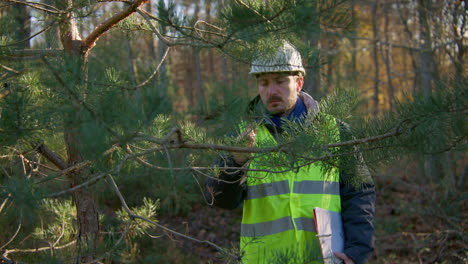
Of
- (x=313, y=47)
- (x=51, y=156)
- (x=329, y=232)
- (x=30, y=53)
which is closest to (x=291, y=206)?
(x=329, y=232)

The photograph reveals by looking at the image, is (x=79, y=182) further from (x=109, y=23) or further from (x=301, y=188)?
(x=301, y=188)

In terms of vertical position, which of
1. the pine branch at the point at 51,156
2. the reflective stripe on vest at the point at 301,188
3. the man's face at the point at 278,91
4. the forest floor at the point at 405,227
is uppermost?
the man's face at the point at 278,91

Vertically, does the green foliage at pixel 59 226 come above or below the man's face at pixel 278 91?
below

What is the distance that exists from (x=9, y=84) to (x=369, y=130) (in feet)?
4.95

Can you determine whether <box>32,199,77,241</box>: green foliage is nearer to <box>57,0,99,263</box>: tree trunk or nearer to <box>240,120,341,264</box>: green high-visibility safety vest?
<box>57,0,99,263</box>: tree trunk

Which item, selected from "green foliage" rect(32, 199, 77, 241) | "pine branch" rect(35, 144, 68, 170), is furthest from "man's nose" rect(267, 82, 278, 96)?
"green foliage" rect(32, 199, 77, 241)

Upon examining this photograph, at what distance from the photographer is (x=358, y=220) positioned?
2.41m

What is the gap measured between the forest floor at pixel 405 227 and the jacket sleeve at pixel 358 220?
1.67 metres

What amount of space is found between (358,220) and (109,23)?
173 centimetres

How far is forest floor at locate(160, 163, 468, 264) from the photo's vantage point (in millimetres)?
5238

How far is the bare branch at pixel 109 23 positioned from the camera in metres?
1.94

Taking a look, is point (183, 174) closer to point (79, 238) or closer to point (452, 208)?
point (79, 238)

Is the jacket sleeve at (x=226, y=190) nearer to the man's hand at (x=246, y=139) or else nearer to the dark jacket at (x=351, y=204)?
the dark jacket at (x=351, y=204)

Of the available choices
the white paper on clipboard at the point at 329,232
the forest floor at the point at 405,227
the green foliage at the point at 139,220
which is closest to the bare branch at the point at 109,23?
the green foliage at the point at 139,220
